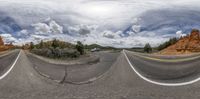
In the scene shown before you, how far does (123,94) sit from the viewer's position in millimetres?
11781

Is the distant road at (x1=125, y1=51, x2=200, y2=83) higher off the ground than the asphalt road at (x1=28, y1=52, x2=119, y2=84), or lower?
higher

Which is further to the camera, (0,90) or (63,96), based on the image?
(0,90)

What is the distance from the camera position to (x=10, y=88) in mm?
13805

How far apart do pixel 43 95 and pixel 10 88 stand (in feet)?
7.95

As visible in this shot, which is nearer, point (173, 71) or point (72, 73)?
point (173, 71)

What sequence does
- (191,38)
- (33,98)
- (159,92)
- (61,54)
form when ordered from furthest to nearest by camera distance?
1. (191,38)
2. (61,54)
3. (159,92)
4. (33,98)

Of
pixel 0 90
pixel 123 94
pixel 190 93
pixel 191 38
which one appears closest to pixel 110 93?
pixel 123 94

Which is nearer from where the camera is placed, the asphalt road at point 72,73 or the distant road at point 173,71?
the distant road at point 173,71

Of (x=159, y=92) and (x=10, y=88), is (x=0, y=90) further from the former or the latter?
(x=159, y=92)

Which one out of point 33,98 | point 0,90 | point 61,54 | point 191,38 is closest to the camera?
point 33,98

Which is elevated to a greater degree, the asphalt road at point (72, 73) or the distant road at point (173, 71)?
the distant road at point (173, 71)

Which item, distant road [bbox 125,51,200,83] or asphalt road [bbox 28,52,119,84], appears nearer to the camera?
distant road [bbox 125,51,200,83]

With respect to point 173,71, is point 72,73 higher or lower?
lower

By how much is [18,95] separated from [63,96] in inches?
52.3
